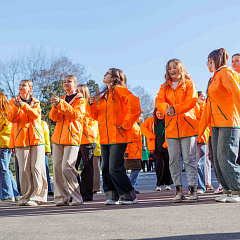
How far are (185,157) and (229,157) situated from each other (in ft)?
2.63

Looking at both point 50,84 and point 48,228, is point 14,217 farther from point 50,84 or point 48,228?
point 50,84

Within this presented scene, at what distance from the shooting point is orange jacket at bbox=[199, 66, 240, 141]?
628 cm

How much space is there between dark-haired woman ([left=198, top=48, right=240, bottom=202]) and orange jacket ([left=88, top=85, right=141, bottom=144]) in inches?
51.1

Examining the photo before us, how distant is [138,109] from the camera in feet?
22.9

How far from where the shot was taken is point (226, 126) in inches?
249

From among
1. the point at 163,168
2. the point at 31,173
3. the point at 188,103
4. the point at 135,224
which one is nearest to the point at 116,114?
the point at 188,103

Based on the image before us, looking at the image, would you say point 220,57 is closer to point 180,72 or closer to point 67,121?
point 180,72

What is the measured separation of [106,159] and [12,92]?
31.8 m

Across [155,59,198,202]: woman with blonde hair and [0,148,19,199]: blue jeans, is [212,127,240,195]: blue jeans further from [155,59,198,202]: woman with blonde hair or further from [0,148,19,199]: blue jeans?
[0,148,19,199]: blue jeans

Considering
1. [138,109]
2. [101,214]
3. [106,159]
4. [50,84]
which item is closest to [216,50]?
[138,109]

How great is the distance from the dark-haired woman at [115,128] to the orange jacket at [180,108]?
52 centimetres

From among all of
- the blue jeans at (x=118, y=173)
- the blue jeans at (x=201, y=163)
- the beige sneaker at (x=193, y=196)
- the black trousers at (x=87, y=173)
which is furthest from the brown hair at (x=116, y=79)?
the blue jeans at (x=201, y=163)

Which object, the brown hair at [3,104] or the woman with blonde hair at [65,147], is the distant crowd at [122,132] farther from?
the brown hair at [3,104]

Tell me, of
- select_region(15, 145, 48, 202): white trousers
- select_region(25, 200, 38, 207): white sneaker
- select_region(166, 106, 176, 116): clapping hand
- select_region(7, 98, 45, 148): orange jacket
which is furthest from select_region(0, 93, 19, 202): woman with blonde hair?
select_region(166, 106, 176, 116): clapping hand
